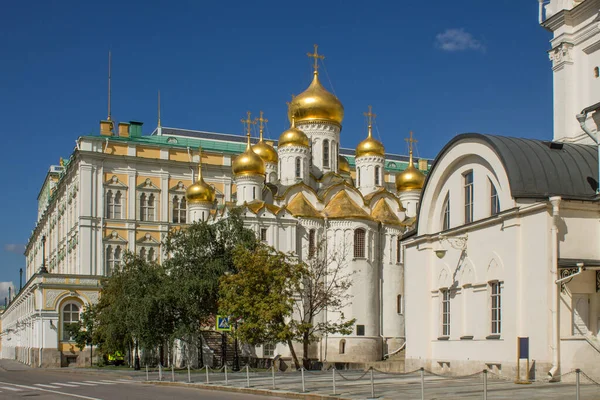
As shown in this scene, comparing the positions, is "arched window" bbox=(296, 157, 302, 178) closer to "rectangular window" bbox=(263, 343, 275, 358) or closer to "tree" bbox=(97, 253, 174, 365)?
"rectangular window" bbox=(263, 343, 275, 358)

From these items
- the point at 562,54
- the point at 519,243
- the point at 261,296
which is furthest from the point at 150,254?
the point at 519,243

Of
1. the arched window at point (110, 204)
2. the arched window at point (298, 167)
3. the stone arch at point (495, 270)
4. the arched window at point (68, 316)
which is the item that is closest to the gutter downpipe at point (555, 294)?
the stone arch at point (495, 270)

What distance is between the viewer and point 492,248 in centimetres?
2522

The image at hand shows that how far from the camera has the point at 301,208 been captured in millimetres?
51531

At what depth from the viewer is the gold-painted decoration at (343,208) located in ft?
168

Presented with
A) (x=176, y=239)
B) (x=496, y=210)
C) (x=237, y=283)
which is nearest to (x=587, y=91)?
(x=496, y=210)

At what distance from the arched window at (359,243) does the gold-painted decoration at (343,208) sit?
101 centimetres

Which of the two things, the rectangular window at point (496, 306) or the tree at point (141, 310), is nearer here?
the rectangular window at point (496, 306)

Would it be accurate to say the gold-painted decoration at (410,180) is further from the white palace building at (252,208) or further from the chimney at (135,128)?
the chimney at (135,128)

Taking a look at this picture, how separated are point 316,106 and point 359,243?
1060cm

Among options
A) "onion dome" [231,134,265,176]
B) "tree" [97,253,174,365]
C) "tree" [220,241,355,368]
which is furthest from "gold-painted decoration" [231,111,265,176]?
"tree" [220,241,355,368]

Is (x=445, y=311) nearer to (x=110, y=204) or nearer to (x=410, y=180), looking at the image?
(x=410, y=180)

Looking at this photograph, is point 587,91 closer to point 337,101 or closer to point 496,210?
point 496,210

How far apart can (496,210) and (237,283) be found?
14765mm
